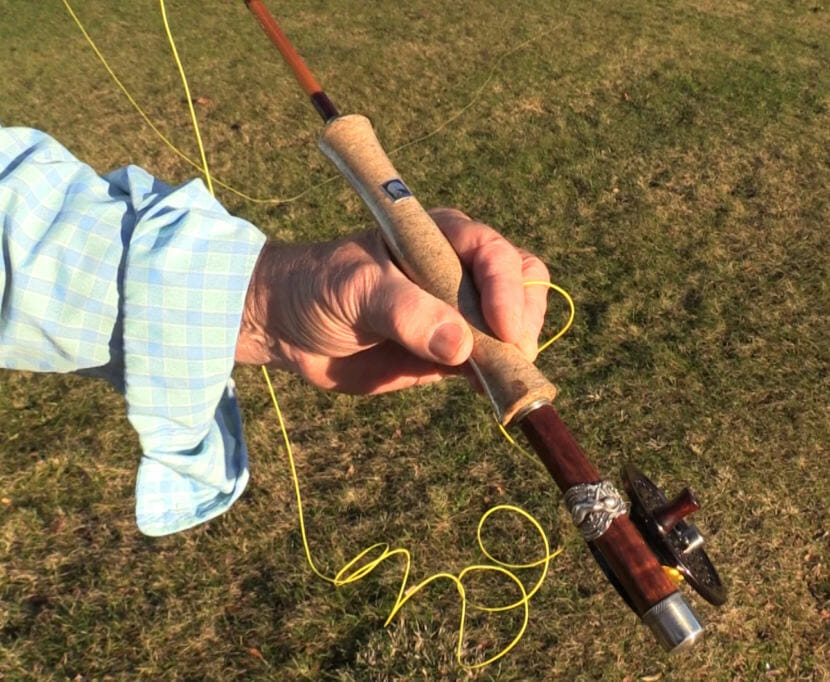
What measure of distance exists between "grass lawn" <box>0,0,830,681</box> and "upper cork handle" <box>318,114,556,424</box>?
145 cm

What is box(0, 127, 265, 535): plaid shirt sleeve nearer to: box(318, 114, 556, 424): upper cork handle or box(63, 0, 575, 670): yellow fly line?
box(318, 114, 556, 424): upper cork handle

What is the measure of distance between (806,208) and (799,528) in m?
2.15

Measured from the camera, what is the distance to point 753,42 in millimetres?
5867

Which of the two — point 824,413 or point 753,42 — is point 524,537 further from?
point 753,42

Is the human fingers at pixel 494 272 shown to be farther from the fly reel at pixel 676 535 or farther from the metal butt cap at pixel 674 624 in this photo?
the metal butt cap at pixel 674 624

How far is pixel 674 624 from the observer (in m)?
0.99

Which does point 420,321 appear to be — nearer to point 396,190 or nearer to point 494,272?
point 494,272

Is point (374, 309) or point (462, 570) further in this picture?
point (462, 570)

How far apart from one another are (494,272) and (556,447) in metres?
0.39

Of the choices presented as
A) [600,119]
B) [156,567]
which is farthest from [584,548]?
[600,119]

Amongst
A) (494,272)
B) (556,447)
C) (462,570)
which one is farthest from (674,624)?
(462,570)

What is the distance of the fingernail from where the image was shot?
1314mm

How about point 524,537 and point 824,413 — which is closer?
point 524,537

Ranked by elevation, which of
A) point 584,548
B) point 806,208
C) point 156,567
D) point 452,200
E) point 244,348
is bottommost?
point 806,208
